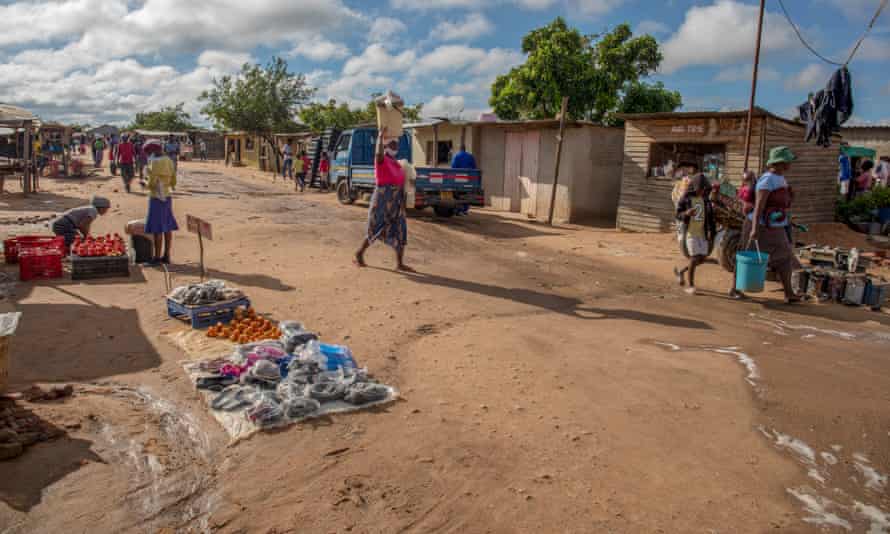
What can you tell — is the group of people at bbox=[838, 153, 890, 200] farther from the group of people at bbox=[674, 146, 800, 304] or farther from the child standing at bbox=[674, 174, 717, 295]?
the child standing at bbox=[674, 174, 717, 295]

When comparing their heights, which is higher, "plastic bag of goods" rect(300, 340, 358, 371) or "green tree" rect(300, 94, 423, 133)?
"green tree" rect(300, 94, 423, 133)

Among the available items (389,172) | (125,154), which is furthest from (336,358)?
(125,154)

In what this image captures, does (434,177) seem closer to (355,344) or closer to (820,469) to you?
(355,344)

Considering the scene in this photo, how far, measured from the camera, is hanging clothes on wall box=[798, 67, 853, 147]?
9.52 metres

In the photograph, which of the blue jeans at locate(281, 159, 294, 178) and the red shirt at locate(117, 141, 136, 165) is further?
the blue jeans at locate(281, 159, 294, 178)

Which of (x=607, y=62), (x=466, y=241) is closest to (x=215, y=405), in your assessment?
(x=466, y=241)

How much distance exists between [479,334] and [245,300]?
7.93 ft

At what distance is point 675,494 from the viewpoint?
318 centimetres

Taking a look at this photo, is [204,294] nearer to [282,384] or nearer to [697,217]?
[282,384]

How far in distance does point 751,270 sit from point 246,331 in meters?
5.69

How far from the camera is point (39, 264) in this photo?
25.1 feet

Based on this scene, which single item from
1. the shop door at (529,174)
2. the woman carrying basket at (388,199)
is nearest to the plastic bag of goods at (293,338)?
the woman carrying basket at (388,199)

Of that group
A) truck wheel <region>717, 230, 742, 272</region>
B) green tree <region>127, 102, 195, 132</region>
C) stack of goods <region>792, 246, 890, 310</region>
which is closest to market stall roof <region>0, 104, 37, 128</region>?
truck wheel <region>717, 230, 742, 272</region>

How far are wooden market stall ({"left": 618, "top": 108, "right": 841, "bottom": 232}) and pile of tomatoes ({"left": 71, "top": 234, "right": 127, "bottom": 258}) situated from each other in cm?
1123
